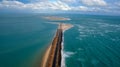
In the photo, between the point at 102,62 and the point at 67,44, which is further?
the point at 67,44

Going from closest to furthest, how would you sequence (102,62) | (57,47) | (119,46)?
(102,62), (57,47), (119,46)

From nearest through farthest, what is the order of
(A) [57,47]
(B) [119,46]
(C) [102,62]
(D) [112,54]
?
1. (C) [102,62]
2. (D) [112,54]
3. (A) [57,47]
4. (B) [119,46]

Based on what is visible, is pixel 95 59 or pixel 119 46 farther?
pixel 119 46

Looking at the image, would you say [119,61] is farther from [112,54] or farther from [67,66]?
[67,66]

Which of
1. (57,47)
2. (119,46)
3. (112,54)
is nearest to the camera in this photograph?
(112,54)

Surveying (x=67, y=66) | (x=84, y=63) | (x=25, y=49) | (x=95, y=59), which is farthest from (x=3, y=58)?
(x=95, y=59)

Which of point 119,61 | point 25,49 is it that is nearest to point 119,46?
point 119,61

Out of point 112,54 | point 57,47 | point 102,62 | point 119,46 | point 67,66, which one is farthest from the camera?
point 119,46

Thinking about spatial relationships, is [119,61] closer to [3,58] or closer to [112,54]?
[112,54]
